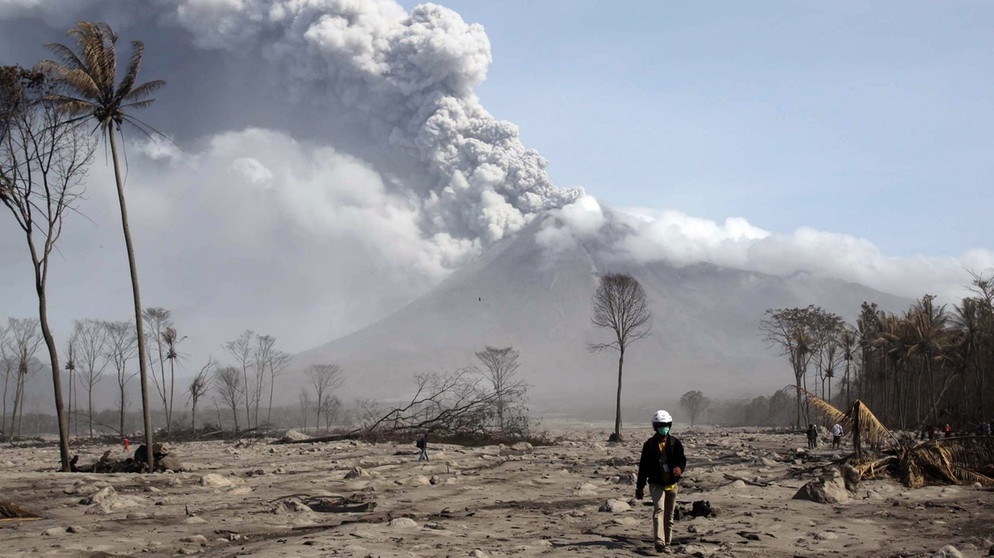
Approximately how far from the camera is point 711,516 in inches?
459

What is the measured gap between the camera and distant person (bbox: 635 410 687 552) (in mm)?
9375

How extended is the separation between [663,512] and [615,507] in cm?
316

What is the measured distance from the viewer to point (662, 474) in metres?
9.47

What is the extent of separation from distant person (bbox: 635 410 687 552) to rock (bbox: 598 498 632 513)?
288cm

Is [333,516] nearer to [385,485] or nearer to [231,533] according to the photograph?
[231,533]

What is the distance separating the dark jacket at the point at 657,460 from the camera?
9492mm

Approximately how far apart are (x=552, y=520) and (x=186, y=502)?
6.49m

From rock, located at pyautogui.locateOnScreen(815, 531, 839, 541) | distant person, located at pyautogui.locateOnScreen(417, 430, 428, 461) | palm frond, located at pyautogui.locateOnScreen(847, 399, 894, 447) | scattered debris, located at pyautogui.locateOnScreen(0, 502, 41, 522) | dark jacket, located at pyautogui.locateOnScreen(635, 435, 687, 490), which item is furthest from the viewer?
distant person, located at pyautogui.locateOnScreen(417, 430, 428, 461)

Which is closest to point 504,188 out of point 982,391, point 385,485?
point 982,391

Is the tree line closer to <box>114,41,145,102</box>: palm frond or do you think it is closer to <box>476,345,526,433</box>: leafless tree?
<box>476,345,526,433</box>: leafless tree

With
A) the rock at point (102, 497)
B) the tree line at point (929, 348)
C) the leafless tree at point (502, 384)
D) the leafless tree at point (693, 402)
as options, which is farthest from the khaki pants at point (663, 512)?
the leafless tree at point (693, 402)

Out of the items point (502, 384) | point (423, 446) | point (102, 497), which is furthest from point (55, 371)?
point (502, 384)

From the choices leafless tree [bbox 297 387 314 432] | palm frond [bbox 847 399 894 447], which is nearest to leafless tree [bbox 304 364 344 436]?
leafless tree [bbox 297 387 314 432]

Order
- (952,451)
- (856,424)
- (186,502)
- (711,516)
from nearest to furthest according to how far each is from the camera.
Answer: (711,516) → (186,502) → (856,424) → (952,451)
